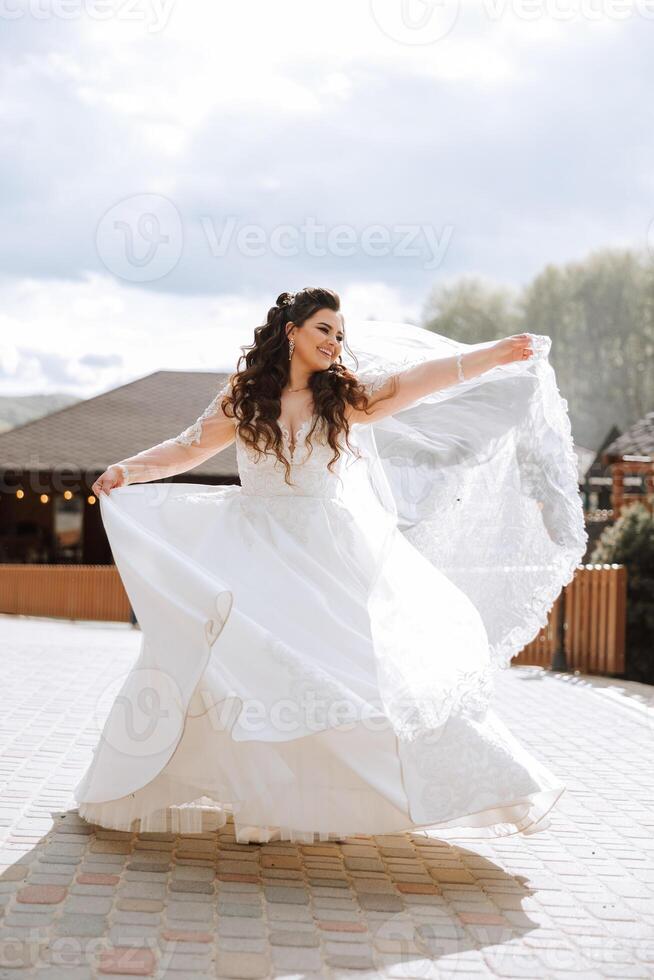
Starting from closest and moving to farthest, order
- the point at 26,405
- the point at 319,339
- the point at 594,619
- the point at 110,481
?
the point at 319,339 < the point at 110,481 < the point at 594,619 < the point at 26,405

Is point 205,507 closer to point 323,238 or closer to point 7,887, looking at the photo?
point 7,887

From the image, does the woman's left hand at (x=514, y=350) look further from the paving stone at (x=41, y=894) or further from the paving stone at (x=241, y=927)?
the paving stone at (x=41, y=894)

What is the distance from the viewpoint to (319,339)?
507 centimetres

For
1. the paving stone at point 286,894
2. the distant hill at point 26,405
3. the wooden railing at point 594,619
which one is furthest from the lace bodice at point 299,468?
the distant hill at point 26,405

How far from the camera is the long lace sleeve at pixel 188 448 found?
17.6 ft

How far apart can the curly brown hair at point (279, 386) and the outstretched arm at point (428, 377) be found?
0.08 meters

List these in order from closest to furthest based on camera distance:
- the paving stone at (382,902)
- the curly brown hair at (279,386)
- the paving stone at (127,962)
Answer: the paving stone at (127,962), the paving stone at (382,902), the curly brown hair at (279,386)

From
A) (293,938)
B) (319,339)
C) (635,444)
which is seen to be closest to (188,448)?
(319,339)

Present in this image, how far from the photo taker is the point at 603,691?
35.3 feet

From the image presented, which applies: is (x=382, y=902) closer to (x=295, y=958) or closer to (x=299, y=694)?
(x=295, y=958)

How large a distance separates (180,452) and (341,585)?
1292 mm

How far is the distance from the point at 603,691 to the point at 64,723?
548 centimetres

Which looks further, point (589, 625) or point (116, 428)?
point (116, 428)

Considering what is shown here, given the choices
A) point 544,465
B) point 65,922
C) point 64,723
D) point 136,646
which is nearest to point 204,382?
point 136,646
